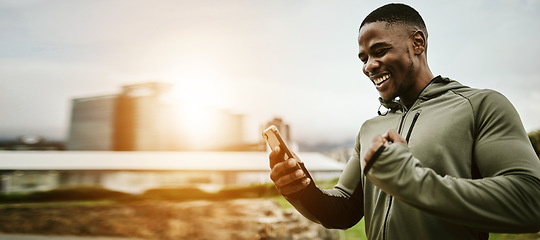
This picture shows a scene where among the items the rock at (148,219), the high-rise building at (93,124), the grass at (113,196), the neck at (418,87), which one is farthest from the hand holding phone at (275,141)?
the high-rise building at (93,124)

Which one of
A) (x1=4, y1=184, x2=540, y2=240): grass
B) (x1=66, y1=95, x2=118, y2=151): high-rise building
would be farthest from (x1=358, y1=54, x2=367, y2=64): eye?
(x1=66, y1=95, x2=118, y2=151): high-rise building

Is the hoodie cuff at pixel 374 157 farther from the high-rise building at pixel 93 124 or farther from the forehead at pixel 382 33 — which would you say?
the high-rise building at pixel 93 124

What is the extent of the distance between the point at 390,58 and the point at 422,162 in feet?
1.57

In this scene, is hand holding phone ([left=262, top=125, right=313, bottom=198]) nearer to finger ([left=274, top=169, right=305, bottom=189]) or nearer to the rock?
finger ([left=274, top=169, right=305, bottom=189])

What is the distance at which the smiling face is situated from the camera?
5.01 ft

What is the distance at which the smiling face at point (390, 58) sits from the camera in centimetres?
153

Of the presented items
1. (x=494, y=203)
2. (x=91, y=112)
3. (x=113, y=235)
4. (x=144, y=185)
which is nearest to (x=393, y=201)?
(x=494, y=203)

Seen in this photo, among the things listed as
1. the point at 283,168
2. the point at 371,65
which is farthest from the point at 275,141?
the point at 371,65

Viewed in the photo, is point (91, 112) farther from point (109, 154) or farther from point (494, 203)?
point (494, 203)

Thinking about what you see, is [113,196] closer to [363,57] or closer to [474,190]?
[363,57]

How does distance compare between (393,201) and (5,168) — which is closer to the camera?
(393,201)

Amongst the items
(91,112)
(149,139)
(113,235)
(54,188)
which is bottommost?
(113,235)

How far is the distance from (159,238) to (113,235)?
12.4 ft

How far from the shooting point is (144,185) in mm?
23172
